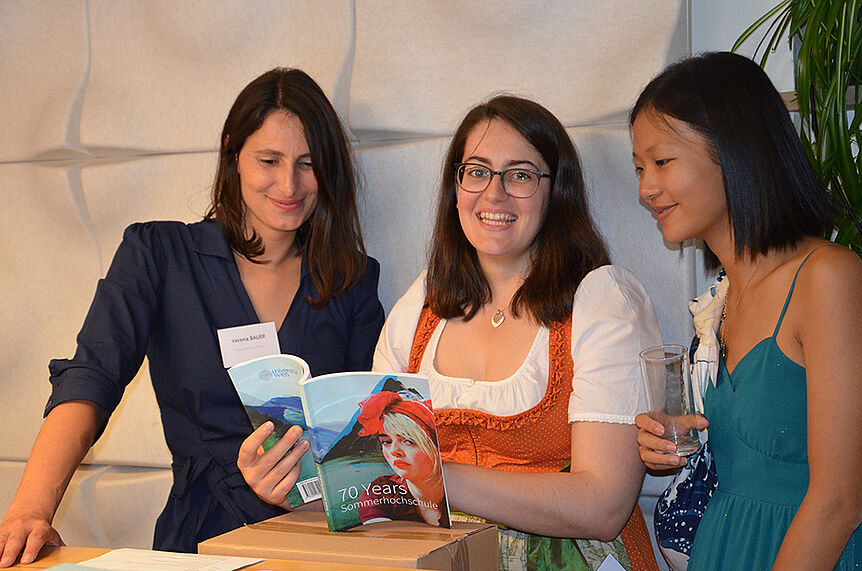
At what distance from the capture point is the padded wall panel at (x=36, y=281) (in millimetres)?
2834

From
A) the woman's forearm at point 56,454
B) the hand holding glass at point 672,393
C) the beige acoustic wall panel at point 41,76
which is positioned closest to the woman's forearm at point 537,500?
the hand holding glass at point 672,393

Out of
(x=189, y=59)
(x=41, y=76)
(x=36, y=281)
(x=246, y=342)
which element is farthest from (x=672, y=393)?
(x=41, y=76)

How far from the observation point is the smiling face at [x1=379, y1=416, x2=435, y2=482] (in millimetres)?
1265

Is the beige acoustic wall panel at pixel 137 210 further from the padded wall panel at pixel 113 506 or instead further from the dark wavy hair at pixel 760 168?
the dark wavy hair at pixel 760 168

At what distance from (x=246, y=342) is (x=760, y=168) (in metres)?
1.25

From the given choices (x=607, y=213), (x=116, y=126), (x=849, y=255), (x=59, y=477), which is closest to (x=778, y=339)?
(x=849, y=255)

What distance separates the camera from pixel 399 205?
2518mm

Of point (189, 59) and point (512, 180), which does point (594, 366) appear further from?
point (189, 59)

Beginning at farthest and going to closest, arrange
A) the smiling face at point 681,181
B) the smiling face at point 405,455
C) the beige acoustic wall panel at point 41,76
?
1. the beige acoustic wall panel at point 41,76
2. the smiling face at point 681,181
3. the smiling face at point 405,455

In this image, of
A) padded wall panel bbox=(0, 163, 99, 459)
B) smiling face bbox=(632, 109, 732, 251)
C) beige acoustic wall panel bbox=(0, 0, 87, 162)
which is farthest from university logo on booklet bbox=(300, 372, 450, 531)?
beige acoustic wall panel bbox=(0, 0, 87, 162)

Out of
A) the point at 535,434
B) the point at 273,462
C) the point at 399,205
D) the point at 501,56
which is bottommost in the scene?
the point at 535,434

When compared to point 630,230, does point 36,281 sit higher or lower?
lower

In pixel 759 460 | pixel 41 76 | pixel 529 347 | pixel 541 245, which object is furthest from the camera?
pixel 41 76

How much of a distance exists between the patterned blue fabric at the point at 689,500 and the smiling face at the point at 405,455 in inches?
29.1
